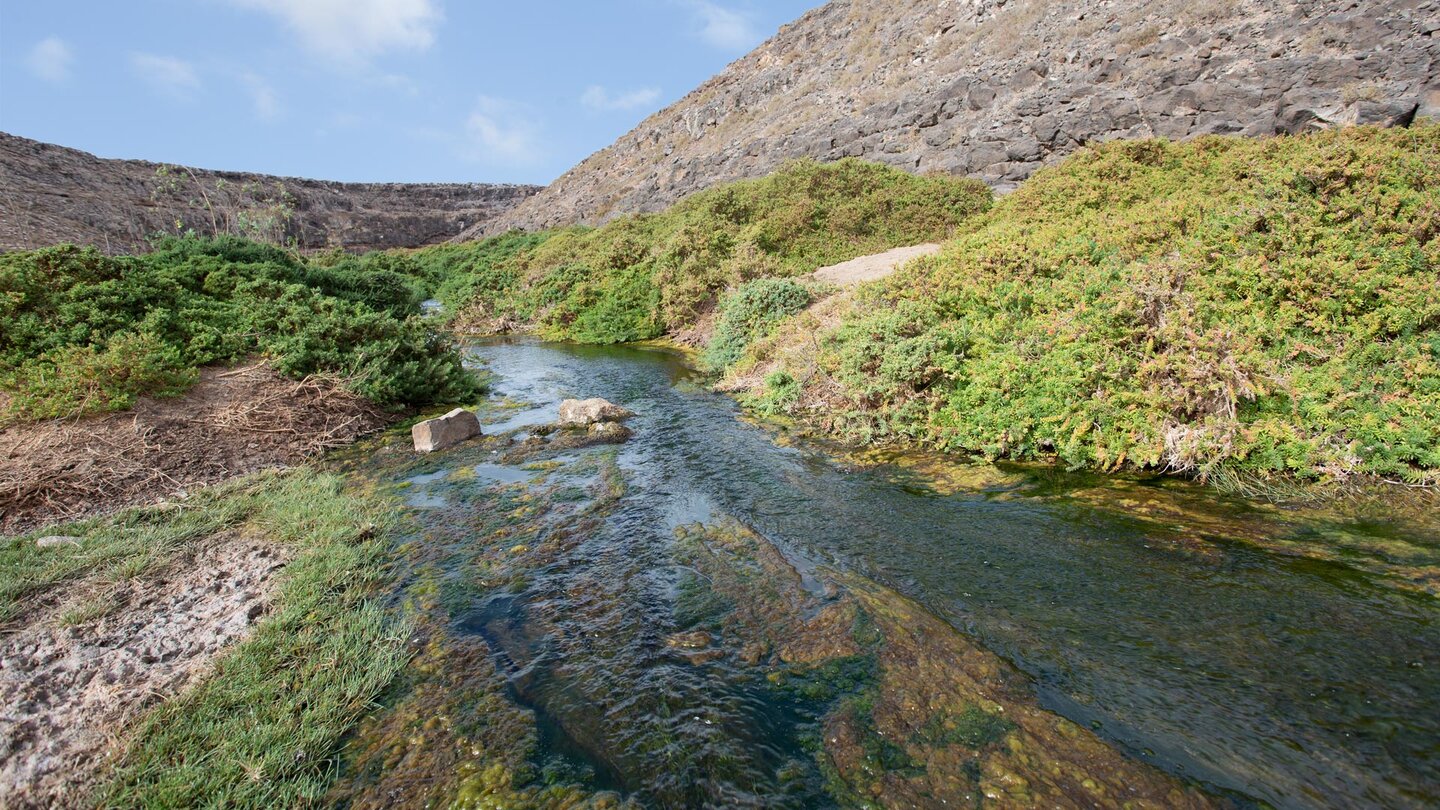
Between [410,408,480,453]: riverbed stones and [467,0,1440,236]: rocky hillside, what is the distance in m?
24.4

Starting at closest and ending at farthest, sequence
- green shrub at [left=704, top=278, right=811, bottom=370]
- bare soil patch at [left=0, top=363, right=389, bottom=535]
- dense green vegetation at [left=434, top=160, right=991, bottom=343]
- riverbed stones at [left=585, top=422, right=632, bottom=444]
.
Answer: bare soil patch at [left=0, top=363, right=389, bottom=535] → riverbed stones at [left=585, top=422, right=632, bottom=444] → green shrub at [left=704, top=278, right=811, bottom=370] → dense green vegetation at [left=434, top=160, right=991, bottom=343]

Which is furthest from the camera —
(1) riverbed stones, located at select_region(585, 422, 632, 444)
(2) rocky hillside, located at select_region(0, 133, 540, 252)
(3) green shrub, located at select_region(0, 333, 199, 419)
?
(2) rocky hillside, located at select_region(0, 133, 540, 252)

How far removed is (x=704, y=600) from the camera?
5.52 meters

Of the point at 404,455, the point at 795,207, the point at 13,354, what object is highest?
the point at 795,207

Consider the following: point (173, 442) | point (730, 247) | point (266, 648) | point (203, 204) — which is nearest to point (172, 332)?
point (173, 442)

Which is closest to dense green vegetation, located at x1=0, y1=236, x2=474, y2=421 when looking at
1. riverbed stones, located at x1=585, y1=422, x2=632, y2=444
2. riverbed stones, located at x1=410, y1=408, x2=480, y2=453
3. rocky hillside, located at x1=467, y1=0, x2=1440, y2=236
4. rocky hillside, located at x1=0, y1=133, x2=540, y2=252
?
riverbed stones, located at x1=410, y1=408, x2=480, y2=453

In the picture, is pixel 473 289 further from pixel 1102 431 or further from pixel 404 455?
pixel 1102 431

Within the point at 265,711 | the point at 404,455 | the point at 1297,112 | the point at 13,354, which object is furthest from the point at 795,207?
the point at 265,711

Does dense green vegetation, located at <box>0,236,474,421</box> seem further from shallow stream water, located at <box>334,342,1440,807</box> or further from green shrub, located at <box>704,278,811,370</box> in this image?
green shrub, located at <box>704,278,811,370</box>

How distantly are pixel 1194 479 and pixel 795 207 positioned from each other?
2091 cm

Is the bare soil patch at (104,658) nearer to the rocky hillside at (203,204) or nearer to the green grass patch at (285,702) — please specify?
the green grass patch at (285,702)

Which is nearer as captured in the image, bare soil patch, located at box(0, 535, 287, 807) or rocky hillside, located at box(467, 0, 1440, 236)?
bare soil patch, located at box(0, 535, 287, 807)

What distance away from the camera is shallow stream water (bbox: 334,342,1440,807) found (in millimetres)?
3578

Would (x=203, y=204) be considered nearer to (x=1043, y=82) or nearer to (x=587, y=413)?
(x=587, y=413)
